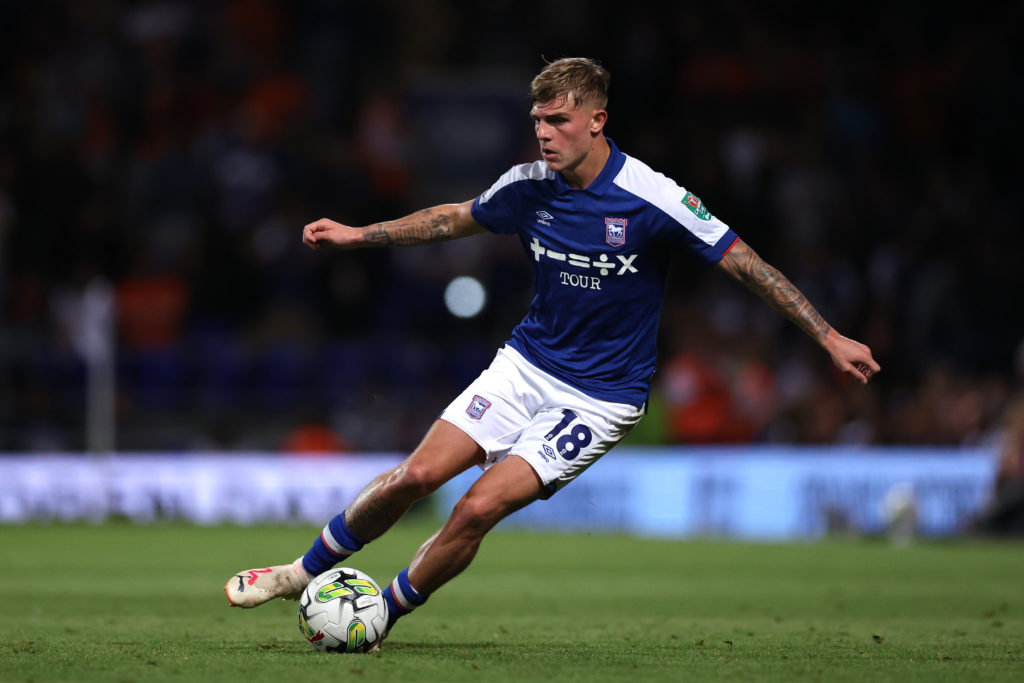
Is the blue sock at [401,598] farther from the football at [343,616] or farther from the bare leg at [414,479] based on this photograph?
the bare leg at [414,479]

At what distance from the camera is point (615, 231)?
6789mm

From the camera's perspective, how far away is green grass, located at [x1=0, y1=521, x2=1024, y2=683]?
6.08 metres

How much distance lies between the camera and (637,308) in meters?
6.93

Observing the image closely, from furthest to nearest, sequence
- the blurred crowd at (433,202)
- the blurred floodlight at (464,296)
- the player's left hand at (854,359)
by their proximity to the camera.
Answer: the blurred floodlight at (464,296)
the blurred crowd at (433,202)
the player's left hand at (854,359)

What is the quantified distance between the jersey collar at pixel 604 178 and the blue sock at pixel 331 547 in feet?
6.27

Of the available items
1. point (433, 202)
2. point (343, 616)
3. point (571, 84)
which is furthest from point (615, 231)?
point (433, 202)

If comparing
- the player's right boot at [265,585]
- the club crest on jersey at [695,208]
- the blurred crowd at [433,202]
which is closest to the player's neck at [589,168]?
the club crest on jersey at [695,208]

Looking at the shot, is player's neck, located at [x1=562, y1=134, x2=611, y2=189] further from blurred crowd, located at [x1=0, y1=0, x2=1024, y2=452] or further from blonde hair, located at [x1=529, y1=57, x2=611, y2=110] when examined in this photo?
blurred crowd, located at [x1=0, y1=0, x2=1024, y2=452]

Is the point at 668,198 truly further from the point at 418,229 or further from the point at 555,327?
the point at 418,229

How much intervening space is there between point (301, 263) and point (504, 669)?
12.9 metres

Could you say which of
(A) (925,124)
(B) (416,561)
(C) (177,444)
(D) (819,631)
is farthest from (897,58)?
(B) (416,561)

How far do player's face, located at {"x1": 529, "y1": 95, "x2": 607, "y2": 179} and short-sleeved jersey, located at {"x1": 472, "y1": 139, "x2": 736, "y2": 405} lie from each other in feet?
0.62

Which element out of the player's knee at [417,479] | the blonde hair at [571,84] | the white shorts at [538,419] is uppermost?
the blonde hair at [571,84]

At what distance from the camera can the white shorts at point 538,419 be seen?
680 cm
